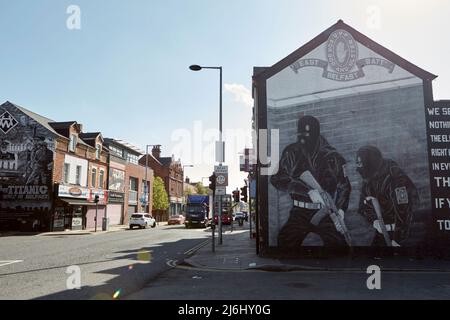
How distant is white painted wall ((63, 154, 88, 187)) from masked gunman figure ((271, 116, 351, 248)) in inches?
995

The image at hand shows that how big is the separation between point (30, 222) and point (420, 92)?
30.0m

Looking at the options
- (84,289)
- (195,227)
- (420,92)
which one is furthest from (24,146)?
(420,92)

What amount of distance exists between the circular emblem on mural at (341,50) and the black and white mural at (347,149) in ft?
0.14

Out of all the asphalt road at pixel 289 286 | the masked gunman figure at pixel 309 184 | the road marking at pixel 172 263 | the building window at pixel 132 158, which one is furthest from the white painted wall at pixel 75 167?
the asphalt road at pixel 289 286

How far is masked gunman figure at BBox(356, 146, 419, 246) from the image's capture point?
1555cm

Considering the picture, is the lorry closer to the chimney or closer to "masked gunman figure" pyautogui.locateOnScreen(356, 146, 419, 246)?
"masked gunman figure" pyautogui.locateOnScreen(356, 146, 419, 246)

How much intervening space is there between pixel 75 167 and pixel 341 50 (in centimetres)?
2799

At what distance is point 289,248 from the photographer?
15.7 meters

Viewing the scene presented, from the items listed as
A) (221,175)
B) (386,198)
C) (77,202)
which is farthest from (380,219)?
(77,202)

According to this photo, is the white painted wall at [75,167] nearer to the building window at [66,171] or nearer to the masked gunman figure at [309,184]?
the building window at [66,171]

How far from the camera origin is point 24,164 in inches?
1293

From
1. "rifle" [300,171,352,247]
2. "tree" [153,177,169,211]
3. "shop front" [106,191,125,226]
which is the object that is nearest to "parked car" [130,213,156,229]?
"shop front" [106,191,125,226]

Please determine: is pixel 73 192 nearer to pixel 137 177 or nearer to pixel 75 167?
pixel 75 167

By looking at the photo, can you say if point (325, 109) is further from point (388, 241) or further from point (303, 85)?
point (388, 241)
